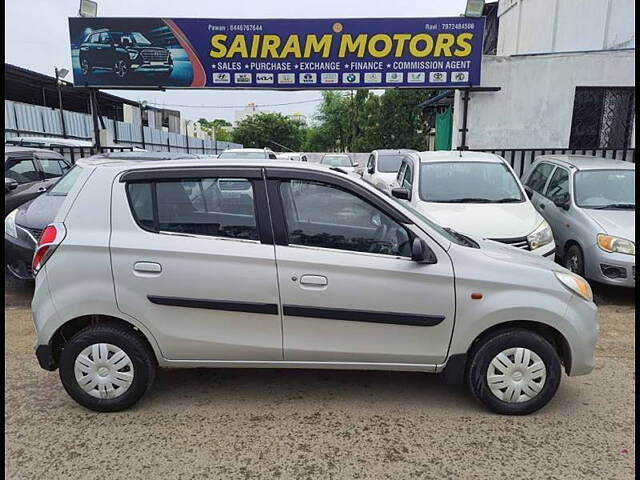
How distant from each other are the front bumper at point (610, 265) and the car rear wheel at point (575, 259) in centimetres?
19

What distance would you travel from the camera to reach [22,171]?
8594 mm

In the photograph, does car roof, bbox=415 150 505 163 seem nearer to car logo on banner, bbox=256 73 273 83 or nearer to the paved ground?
the paved ground

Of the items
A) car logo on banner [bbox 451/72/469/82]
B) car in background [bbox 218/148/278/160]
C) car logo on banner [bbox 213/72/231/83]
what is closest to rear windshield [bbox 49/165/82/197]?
car logo on banner [bbox 213/72/231/83]

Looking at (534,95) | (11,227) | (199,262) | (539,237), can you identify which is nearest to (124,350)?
(199,262)

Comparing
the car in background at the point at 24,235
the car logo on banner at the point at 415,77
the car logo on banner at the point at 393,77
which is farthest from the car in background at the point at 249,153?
the car in background at the point at 24,235

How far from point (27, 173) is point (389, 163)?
8.64 meters

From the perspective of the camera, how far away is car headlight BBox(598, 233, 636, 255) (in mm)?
5441

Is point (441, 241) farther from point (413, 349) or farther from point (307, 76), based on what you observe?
point (307, 76)

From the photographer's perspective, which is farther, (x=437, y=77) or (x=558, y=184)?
(x=437, y=77)

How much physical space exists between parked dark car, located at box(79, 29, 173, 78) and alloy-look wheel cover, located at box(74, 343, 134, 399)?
26.6ft

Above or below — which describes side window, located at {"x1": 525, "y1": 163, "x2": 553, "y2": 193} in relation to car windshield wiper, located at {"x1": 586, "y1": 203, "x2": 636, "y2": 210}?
above

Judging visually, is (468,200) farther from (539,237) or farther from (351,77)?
(351,77)

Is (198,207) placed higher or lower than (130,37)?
lower

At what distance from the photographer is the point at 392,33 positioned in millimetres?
9438
